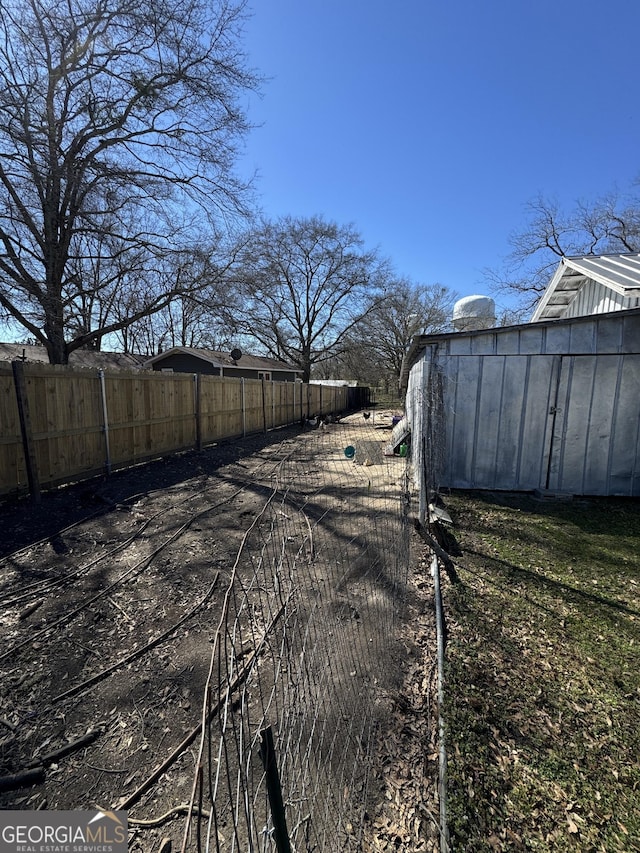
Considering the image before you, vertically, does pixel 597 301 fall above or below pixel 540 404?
above

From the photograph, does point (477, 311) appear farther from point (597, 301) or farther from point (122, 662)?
point (122, 662)

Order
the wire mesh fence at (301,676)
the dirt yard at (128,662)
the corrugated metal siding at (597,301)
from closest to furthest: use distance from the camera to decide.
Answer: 1. the wire mesh fence at (301,676)
2. the dirt yard at (128,662)
3. the corrugated metal siding at (597,301)

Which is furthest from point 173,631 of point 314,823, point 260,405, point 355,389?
point 355,389

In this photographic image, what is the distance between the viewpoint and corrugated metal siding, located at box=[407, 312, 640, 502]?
222 inches

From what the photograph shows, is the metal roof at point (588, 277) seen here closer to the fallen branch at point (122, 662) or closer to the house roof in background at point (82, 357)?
the fallen branch at point (122, 662)

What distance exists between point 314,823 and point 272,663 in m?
0.98

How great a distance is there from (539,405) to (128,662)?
6.00 m

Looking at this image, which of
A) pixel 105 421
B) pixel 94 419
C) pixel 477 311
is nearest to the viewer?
pixel 94 419

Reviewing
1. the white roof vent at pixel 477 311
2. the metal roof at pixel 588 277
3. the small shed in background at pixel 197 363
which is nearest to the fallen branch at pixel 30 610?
the metal roof at pixel 588 277

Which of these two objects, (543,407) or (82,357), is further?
(82,357)

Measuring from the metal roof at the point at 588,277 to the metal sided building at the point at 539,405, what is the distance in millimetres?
637

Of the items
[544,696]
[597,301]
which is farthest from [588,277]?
[544,696]

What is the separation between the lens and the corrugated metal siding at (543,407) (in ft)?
18.5

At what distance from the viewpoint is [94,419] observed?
20.9 ft
